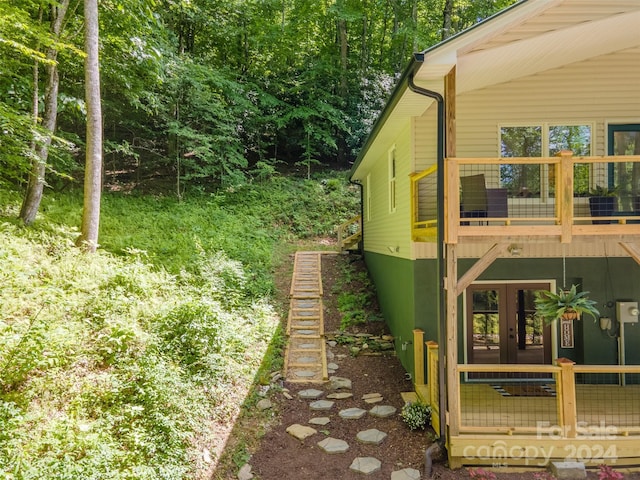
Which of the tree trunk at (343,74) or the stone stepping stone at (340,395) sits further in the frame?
the tree trunk at (343,74)

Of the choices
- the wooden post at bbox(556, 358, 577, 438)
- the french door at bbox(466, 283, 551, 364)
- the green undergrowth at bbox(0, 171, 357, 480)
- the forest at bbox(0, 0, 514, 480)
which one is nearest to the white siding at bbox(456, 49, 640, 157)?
the french door at bbox(466, 283, 551, 364)

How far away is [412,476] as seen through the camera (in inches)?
205

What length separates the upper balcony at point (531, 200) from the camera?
5.45 m

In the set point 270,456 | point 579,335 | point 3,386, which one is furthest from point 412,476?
point 3,386

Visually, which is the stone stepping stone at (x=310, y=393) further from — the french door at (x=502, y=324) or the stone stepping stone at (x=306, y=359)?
the french door at (x=502, y=324)

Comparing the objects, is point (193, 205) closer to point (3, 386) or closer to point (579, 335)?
point (3, 386)

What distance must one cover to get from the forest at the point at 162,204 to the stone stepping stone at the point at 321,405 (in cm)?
108

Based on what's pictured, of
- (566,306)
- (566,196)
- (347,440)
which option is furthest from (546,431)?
(566,196)

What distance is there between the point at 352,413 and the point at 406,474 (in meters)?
1.60

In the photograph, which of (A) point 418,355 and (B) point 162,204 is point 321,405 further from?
(B) point 162,204

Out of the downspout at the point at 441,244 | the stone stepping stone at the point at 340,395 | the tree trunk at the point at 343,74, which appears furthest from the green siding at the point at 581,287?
the tree trunk at the point at 343,74

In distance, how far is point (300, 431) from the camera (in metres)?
6.19

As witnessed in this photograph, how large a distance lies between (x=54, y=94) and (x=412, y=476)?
1122cm

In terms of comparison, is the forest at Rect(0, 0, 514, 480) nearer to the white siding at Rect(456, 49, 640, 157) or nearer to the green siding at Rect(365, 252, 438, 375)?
the green siding at Rect(365, 252, 438, 375)
